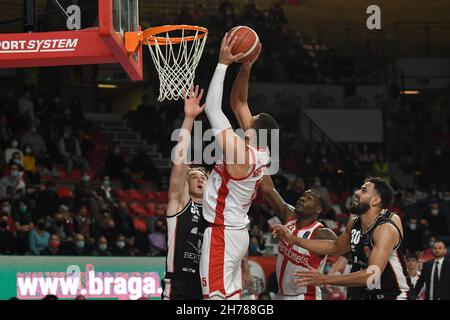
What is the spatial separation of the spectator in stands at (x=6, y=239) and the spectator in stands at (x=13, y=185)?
150 cm

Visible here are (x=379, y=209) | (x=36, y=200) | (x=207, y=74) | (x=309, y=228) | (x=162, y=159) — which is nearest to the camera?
(x=379, y=209)

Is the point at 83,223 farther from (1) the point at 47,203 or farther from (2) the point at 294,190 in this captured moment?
(2) the point at 294,190

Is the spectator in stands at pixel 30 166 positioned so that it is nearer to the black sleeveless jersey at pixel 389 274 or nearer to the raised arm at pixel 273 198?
the raised arm at pixel 273 198

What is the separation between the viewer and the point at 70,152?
760 inches

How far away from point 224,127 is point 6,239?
8.27 metres

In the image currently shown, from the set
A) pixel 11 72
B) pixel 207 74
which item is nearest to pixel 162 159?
pixel 207 74

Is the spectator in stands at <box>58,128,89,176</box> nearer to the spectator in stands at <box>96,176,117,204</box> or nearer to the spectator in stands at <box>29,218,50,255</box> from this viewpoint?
the spectator in stands at <box>96,176,117,204</box>

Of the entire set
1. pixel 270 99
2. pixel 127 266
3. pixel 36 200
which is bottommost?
pixel 127 266

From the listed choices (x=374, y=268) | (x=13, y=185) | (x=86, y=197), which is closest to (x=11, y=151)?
(x=13, y=185)

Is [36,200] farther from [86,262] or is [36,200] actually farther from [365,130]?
[365,130]

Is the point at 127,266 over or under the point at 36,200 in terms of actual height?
under

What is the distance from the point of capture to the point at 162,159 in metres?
22.2

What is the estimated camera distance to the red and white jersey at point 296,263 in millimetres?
8656
